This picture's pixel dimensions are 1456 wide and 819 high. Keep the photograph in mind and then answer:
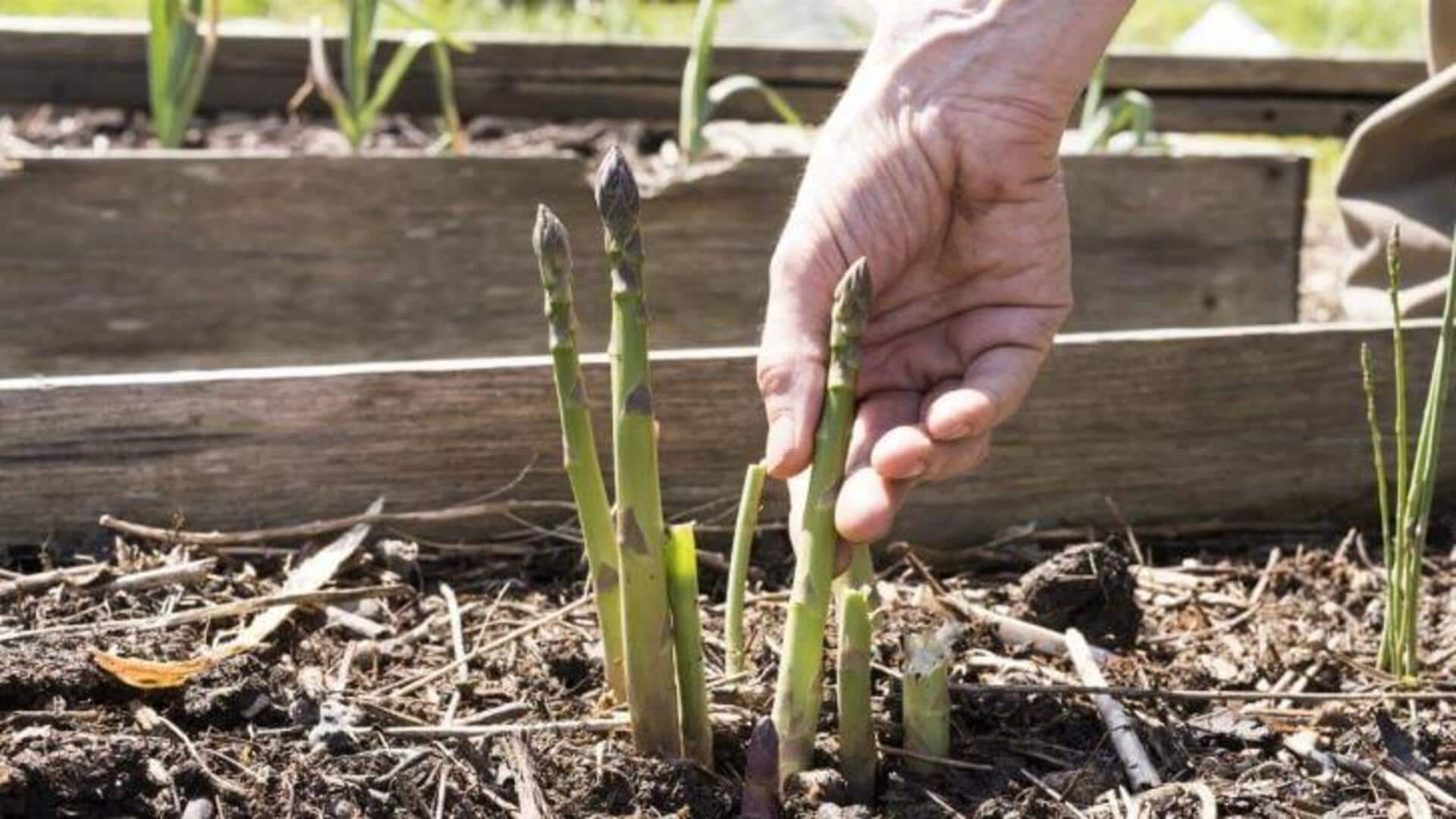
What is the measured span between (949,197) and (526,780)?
70 cm

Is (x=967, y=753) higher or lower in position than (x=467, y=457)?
lower

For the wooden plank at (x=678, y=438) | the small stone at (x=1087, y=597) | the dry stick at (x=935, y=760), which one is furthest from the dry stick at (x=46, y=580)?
the small stone at (x=1087, y=597)

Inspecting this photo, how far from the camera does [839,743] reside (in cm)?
158

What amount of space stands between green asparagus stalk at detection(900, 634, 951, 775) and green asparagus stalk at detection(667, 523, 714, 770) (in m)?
0.17

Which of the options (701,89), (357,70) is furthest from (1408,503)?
(357,70)

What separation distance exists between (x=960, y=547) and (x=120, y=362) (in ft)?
4.81

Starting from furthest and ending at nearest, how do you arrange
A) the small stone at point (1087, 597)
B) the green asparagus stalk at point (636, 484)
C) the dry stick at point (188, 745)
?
1. the small stone at point (1087, 597)
2. the dry stick at point (188, 745)
3. the green asparagus stalk at point (636, 484)

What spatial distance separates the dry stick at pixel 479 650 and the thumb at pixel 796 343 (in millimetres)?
365

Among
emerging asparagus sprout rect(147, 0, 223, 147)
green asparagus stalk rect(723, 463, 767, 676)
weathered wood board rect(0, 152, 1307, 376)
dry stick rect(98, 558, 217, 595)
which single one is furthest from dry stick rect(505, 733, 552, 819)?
emerging asparagus sprout rect(147, 0, 223, 147)

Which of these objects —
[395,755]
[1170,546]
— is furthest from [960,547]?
[395,755]

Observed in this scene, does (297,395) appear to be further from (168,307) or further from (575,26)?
(575,26)

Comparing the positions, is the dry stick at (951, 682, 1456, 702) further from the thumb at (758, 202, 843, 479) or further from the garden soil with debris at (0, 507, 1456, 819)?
the thumb at (758, 202, 843, 479)

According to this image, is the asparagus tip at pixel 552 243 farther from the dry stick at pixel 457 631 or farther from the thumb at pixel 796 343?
the dry stick at pixel 457 631

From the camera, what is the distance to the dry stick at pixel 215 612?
1738mm
